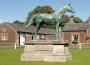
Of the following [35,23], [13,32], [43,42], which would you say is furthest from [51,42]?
[13,32]

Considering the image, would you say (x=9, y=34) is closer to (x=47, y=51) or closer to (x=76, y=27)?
(x=76, y=27)

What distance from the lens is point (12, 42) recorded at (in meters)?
67.0

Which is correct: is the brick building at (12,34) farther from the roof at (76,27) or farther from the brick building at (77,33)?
the roof at (76,27)

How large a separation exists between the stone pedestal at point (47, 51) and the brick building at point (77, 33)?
46993mm

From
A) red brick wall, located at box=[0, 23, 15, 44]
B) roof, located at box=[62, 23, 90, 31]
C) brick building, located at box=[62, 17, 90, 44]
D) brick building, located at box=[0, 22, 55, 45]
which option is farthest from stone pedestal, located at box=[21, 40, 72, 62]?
roof, located at box=[62, 23, 90, 31]

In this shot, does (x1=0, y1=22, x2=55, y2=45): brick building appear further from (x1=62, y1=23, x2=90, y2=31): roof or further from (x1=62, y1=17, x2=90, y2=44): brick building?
(x1=62, y1=23, x2=90, y2=31): roof

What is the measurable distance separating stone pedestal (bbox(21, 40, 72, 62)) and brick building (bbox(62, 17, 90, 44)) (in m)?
47.0

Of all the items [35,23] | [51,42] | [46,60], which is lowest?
[46,60]

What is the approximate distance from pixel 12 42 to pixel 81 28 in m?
16.1

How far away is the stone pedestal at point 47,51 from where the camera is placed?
18766mm

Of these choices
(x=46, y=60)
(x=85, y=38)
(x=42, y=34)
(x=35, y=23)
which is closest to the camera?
(x=46, y=60)

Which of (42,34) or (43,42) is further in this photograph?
(42,34)

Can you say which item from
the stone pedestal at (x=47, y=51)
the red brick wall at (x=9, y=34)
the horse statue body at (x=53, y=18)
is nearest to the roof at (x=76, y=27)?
the red brick wall at (x=9, y=34)

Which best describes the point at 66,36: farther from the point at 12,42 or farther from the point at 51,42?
the point at 51,42
